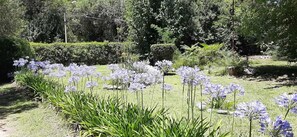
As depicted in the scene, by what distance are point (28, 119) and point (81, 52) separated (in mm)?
12764

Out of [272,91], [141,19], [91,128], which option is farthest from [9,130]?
[141,19]

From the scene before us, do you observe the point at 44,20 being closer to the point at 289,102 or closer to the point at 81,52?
the point at 81,52

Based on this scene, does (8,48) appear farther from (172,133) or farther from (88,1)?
(88,1)

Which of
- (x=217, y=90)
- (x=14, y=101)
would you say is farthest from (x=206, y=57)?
(x=217, y=90)

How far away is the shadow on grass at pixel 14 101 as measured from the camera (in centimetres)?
759

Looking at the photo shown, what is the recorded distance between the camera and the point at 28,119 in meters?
6.59

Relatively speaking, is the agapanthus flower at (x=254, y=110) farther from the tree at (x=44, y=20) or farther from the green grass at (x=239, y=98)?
the tree at (x=44, y=20)

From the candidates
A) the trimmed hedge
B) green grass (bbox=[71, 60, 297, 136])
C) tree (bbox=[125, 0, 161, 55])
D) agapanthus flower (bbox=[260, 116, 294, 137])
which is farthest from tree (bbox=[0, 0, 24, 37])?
agapanthus flower (bbox=[260, 116, 294, 137])

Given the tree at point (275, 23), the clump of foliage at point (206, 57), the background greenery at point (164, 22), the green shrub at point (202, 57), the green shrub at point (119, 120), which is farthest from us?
the green shrub at point (202, 57)

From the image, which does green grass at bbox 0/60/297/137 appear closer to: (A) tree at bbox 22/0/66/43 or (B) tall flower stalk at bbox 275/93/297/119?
(B) tall flower stalk at bbox 275/93/297/119

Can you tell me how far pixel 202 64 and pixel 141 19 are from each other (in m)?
5.71

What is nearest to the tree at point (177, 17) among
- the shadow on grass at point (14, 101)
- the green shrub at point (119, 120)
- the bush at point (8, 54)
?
the bush at point (8, 54)

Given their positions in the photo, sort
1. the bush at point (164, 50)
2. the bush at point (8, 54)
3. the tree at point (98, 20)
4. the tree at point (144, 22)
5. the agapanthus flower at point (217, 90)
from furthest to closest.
Result: the tree at point (98, 20) < the tree at point (144, 22) < the bush at point (164, 50) < the bush at point (8, 54) < the agapanthus flower at point (217, 90)

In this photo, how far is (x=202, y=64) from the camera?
1454cm
